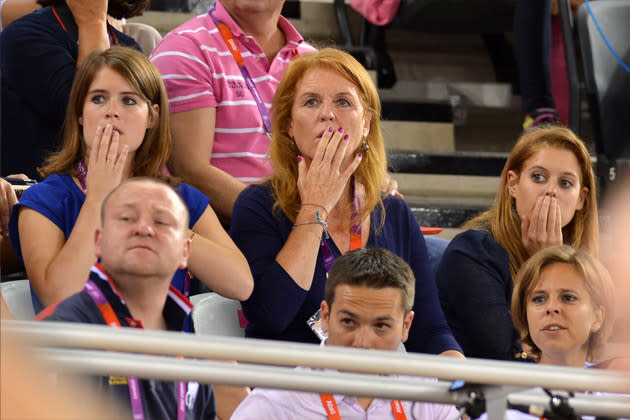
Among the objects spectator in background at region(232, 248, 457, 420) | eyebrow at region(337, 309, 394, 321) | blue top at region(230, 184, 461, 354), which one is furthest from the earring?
eyebrow at region(337, 309, 394, 321)

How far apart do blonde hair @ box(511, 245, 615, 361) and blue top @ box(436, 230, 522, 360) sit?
Result: 0.07 metres

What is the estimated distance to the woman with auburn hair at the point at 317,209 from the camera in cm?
183

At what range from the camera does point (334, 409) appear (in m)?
1.58

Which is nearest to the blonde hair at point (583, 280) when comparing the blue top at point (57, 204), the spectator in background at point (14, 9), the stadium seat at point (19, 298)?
the blue top at point (57, 204)

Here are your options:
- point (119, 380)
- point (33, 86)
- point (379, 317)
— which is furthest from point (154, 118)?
point (119, 380)

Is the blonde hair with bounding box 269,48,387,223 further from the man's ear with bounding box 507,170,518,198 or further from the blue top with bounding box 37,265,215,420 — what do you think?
the blue top with bounding box 37,265,215,420

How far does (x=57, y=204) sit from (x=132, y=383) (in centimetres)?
56

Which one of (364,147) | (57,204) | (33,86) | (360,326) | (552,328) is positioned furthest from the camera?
(33,86)

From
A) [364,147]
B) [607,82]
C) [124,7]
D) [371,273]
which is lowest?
[371,273]

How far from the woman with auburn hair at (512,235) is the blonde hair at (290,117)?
0.29m

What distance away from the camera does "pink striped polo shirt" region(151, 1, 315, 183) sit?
2.21 metres

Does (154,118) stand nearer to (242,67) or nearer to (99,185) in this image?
(99,185)

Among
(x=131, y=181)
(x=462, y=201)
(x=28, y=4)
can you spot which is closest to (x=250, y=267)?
(x=131, y=181)

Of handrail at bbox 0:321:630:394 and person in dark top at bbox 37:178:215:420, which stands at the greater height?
person in dark top at bbox 37:178:215:420
